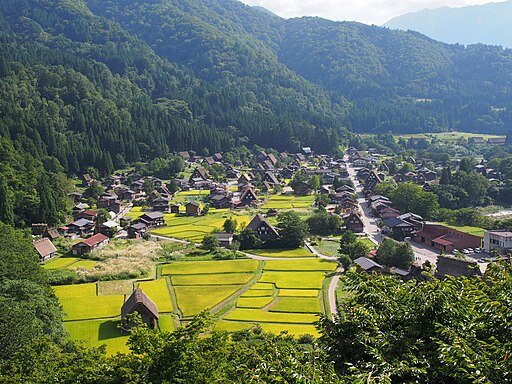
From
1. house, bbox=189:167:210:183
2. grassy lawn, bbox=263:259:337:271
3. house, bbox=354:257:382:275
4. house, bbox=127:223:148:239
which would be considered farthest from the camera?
house, bbox=189:167:210:183

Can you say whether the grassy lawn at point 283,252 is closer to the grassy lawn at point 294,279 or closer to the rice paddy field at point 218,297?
the rice paddy field at point 218,297

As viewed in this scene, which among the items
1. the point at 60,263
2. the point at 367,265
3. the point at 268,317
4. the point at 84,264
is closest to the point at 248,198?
the point at 84,264

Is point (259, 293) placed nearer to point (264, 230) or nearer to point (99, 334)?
point (99, 334)

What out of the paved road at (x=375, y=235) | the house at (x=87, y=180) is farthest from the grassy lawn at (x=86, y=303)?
the house at (x=87, y=180)

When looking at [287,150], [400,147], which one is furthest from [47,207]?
[400,147]

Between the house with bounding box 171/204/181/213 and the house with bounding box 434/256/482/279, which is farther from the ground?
the house with bounding box 434/256/482/279

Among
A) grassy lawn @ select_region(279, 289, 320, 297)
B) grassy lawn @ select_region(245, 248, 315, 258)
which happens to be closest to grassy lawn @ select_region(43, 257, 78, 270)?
grassy lawn @ select_region(245, 248, 315, 258)

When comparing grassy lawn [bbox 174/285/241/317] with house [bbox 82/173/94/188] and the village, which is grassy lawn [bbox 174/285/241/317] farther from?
house [bbox 82/173/94/188]
